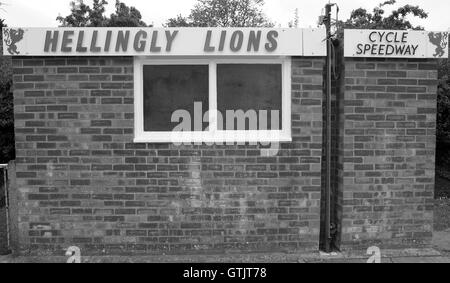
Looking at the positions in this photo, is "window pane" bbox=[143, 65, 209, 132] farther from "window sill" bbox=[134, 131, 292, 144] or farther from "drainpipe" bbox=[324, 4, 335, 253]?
"drainpipe" bbox=[324, 4, 335, 253]

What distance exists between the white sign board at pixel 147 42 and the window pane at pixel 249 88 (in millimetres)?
245

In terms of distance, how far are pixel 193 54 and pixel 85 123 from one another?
1.56 m

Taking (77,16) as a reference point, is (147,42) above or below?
below

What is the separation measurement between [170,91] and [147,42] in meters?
0.66

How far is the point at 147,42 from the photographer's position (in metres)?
5.53

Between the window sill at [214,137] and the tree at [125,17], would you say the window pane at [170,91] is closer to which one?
the window sill at [214,137]

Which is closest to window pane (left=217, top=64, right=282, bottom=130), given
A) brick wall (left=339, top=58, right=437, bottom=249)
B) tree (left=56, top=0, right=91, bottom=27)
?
brick wall (left=339, top=58, right=437, bottom=249)

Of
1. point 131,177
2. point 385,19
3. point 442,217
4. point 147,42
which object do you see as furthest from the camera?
point 385,19

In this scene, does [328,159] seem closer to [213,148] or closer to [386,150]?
[386,150]

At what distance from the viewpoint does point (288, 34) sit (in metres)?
5.56

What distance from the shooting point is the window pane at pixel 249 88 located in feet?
18.9

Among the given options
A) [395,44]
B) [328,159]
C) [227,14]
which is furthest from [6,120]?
[227,14]

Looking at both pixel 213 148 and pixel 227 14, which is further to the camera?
pixel 227 14
